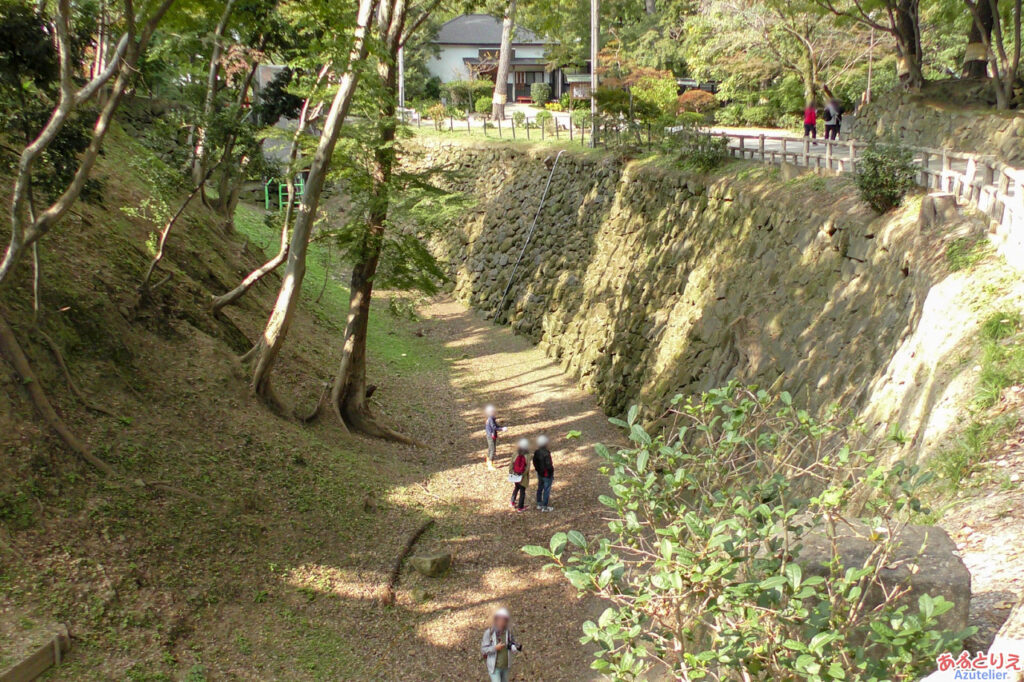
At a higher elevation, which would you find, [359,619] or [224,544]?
[224,544]

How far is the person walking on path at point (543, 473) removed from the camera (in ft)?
43.9

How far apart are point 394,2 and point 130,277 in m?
6.22

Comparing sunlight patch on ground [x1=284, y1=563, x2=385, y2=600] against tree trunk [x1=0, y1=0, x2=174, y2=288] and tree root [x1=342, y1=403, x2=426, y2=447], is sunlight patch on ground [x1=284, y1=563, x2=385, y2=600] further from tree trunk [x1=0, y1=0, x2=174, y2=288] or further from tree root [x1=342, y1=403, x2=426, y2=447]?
tree root [x1=342, y1=403, x2=426, y2=447]

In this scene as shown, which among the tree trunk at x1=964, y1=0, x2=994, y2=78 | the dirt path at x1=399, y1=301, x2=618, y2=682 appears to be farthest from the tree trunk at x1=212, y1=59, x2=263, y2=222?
the tree trunk at x1=964, y1=0, x2=994, y2=78

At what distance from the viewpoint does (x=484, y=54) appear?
55062 millimetres

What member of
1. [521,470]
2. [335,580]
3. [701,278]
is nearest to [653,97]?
[701,278]

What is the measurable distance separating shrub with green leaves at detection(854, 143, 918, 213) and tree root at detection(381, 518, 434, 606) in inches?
331

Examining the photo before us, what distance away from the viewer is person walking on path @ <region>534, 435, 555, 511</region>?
13383mm

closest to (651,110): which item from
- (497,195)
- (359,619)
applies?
(497,195)

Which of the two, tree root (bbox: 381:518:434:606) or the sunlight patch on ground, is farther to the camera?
tree root (bbox: 381:518:434:606)

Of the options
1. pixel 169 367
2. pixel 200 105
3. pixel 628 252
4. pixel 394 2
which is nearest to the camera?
pixel 169 367

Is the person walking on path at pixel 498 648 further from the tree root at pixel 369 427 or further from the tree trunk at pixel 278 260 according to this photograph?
the tree trunk at pixel 278 260

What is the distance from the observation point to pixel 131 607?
8.59 metres

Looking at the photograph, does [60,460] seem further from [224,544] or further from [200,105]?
[200,105]
